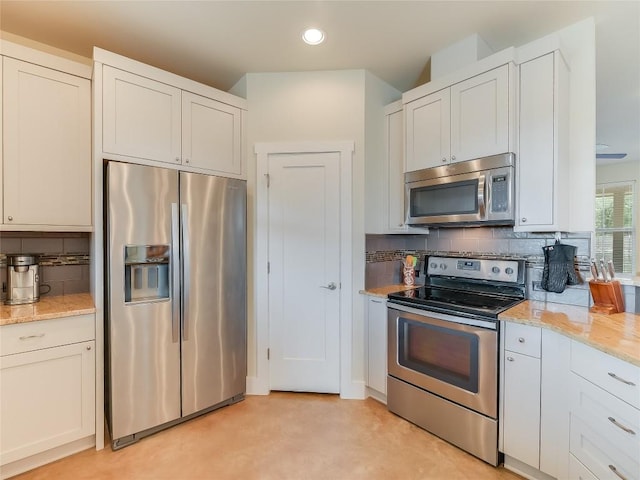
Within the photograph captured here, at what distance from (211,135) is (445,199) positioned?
1.85 m

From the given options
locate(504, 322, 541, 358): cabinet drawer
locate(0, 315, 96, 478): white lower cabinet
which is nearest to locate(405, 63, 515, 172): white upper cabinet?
locate(504, 322, 541, 358): cabinet drawer

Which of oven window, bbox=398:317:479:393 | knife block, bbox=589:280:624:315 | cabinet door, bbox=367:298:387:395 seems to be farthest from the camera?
cabinet door, bbox=367:298:387:395

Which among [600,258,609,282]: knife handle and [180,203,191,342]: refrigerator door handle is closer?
[600,258,609,282]: knife handle

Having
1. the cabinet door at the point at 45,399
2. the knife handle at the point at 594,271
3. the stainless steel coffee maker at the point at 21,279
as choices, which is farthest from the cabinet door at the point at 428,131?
the stainless steel coffee maker at the point at 21,279

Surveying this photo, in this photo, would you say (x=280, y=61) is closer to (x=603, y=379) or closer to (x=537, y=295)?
(x=537, y=295)

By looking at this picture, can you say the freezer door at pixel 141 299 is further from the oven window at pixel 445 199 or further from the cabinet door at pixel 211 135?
the oven window at pixel 445 199

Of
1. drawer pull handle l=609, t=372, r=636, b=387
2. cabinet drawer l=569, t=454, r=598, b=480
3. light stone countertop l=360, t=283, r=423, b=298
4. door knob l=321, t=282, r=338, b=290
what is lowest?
cabinet drawer l=569, t=454, r=598, b=480

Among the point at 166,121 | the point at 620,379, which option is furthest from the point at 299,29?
the point at 620,379

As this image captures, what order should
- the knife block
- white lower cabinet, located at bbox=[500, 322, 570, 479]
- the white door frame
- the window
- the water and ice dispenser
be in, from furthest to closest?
the window → the white door frame → the water and ice dispenser → the knife block → white lower cabinet, located at bbox=[500, 322, 570, 479]

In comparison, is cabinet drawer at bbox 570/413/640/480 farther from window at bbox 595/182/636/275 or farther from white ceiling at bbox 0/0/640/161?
window at bbox 595/182/636/275

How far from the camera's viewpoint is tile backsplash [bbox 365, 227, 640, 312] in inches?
80.5

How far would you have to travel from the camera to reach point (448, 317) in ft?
6.61

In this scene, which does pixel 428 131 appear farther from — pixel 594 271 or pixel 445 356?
pixel 445 356

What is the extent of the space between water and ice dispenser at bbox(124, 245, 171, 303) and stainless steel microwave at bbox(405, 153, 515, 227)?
1.84 m
